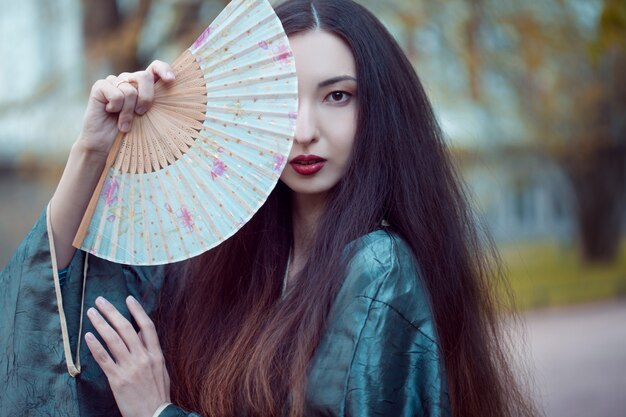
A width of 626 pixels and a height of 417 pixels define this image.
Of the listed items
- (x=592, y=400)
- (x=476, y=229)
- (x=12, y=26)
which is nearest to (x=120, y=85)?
(x=476, y=229)

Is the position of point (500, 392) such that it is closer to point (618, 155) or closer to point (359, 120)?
point (359, 120)

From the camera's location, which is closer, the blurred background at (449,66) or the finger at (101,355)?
the finger at (101,355)

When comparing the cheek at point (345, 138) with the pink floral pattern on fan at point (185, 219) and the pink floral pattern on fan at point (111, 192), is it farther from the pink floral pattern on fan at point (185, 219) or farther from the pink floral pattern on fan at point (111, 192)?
the pink floral pattern on fan at point (111, 192)

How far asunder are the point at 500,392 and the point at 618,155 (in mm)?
19301

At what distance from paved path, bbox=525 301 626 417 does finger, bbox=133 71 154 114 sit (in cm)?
416

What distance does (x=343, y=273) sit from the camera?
5.72ft

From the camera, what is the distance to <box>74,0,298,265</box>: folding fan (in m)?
1.78

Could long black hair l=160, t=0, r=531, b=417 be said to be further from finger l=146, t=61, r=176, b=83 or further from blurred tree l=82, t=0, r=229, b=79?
blurred tree l=82, t=0, r=229, b=79

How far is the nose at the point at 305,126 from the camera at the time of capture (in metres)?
1.82

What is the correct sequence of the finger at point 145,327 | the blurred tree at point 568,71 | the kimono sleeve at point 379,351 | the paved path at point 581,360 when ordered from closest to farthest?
the kimono sleeve at point 379,351 → the finger at point 145,327 → the blurred tree at point 568,71 → the paved path at point 581,360

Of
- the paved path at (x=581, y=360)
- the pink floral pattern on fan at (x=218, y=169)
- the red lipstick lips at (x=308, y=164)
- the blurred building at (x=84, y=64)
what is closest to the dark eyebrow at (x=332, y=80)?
the red lipstick lips at (x=308, y=164)

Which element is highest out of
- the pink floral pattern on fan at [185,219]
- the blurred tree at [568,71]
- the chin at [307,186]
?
the blurred tree at [568,71]

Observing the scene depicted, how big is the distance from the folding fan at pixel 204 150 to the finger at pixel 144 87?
1.1 inches

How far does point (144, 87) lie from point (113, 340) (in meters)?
0.54
